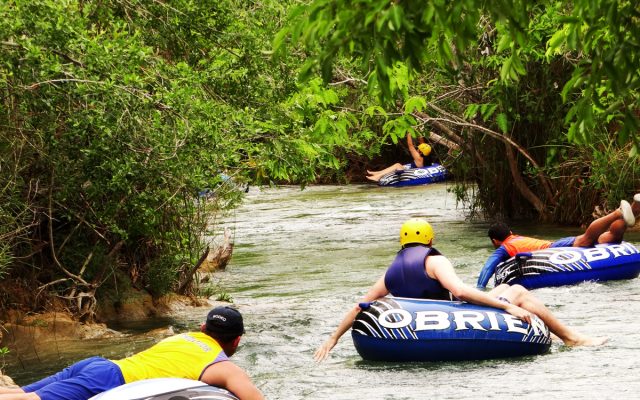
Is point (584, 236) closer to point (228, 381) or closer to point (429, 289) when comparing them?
point (429, 289)

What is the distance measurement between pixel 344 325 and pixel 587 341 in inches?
85.8

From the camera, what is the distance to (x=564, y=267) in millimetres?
13375

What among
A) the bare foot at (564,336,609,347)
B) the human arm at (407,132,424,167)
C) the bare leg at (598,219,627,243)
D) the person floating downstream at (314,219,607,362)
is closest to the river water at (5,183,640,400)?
the bare foot at (564,336,609,347)

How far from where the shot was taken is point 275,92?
12883mm

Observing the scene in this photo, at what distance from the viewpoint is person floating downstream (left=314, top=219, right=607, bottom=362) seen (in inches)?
380

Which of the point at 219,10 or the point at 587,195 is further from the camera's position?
the point at 587,195

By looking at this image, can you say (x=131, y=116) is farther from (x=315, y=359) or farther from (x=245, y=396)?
(x=245, y=396)

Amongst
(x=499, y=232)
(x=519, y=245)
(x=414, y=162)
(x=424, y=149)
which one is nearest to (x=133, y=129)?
(x=499, y=232)

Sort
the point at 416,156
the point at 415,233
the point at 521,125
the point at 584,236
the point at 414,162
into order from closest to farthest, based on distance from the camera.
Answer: the point at 415,233 → the point at 584,236 → the point at 521,125 → the point at 416,156 → the point at 414,162

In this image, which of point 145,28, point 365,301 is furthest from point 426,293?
point 145,28

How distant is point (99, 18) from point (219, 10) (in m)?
1.27

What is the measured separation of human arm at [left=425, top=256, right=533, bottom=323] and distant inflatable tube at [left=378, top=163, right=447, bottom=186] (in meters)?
20.7

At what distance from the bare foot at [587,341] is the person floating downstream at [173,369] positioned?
13.7 ft

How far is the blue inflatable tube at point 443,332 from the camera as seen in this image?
9523 mm
